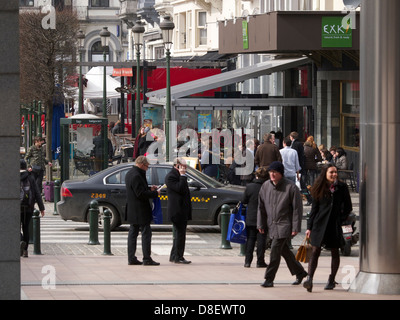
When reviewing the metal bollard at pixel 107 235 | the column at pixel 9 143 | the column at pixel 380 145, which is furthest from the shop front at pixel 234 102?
the column at pixel 9 143

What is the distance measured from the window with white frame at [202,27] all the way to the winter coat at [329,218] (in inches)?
1519

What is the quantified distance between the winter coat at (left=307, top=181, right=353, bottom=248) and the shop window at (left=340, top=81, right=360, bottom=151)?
1716 centimetres

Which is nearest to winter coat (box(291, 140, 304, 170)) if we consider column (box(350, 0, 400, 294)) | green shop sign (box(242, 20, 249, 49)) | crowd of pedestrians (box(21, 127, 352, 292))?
crowd of pedestrians (box(21, 127, 352, 292))

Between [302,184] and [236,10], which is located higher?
[236,10]

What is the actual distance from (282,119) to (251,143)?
11.7 meters

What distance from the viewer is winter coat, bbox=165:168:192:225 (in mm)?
16281

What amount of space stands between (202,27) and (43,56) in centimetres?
1454

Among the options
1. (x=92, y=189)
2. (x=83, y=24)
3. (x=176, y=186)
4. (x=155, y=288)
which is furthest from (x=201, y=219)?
(x=83, y=24)

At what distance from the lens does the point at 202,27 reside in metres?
51.4

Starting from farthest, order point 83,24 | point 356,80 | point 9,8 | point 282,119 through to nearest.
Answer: point 83,24, point 282,119, point 356,80, point 9,8

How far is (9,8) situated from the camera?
951cm

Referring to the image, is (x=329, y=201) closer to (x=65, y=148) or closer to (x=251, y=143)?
(x=251, y=143)

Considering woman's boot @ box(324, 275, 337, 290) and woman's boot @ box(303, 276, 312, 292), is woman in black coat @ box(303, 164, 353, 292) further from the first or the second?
woman's boot @ box(324, 275, 337, 290)

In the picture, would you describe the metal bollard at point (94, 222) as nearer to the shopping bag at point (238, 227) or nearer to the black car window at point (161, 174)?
the black car window at point (161, 174)
